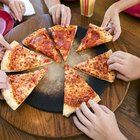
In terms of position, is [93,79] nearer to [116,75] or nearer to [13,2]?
[116,75]

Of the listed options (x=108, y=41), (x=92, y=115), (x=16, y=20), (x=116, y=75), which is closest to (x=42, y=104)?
(x=92, y=115)

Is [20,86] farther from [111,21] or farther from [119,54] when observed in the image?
[111,21]

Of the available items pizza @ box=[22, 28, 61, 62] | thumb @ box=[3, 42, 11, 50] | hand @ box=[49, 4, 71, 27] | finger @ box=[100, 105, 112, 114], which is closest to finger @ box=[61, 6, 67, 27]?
hand @ box=[49, 4, 71, 27]

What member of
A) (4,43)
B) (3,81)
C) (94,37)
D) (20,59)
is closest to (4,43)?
(4,43)

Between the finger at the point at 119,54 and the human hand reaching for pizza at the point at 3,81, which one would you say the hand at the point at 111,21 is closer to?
the finger at the point at 119,54

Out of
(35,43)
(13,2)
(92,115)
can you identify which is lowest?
(92,115)

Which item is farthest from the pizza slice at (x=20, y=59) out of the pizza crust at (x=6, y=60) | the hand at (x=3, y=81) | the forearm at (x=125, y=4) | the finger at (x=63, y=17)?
the forearm at (x=125, y=4)

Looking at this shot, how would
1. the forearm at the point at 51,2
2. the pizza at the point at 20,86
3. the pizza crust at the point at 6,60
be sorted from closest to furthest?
the pizza at the point at 20,86 → the pizza crust at the point at 6,60 → the forearm at the point at 51,2

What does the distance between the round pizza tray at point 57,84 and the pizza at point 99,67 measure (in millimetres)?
22

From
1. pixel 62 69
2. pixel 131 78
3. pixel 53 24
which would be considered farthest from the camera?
pixel 53 24

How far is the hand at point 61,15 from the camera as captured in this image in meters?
1.27

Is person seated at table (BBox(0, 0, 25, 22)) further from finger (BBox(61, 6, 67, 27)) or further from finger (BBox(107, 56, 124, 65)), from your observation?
finger (BBox(107, 56, 124, 65))

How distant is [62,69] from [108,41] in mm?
283

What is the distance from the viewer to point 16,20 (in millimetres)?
1360
